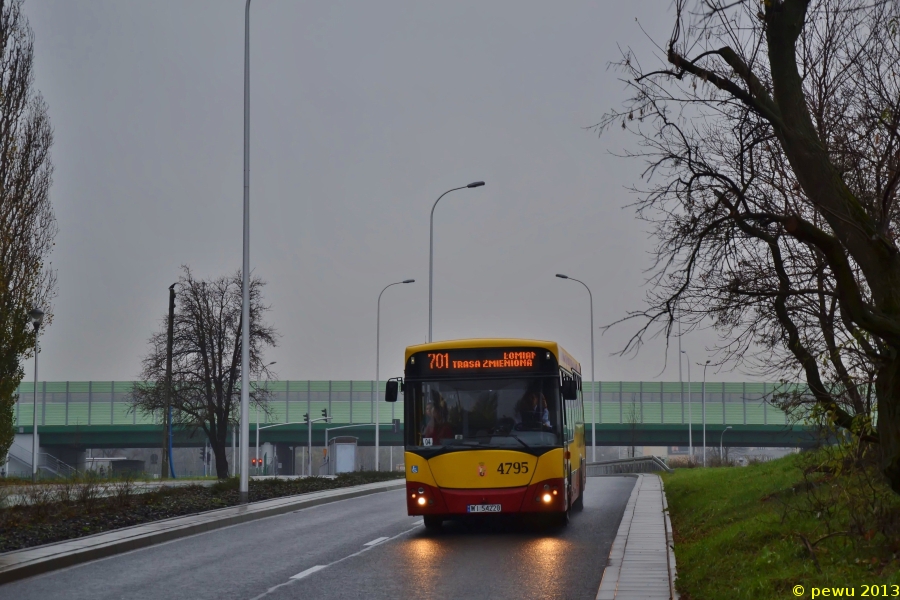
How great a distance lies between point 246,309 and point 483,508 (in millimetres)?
10893

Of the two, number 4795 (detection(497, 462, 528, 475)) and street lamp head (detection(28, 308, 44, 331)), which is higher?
street lamp head (detection(28, 308, 44, 331))

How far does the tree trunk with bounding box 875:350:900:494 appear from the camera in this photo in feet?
33.8

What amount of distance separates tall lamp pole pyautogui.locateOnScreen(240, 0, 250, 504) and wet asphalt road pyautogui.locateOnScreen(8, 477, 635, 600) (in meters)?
4.81

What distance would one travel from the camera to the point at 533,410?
1778 centimetres

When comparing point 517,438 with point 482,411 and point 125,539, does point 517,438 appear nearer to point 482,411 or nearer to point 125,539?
point 482,411

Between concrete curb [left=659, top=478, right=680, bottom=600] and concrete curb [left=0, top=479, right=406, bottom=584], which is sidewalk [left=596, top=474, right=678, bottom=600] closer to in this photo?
concrete curb [left=659, top=478, right=680, bottom=600]

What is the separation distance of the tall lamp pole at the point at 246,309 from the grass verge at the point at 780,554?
11.6m

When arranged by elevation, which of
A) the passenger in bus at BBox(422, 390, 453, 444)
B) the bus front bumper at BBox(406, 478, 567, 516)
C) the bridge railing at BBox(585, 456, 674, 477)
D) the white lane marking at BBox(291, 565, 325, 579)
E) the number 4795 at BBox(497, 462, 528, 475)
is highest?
the passenger in bus at BBox(422, 390, 453, 444)

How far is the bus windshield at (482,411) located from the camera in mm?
17625

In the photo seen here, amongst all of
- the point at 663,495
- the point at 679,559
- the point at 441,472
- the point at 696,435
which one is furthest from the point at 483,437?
the point at 696,435

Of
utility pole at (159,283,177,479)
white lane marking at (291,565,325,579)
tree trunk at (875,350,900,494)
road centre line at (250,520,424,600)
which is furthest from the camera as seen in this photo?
utility pole at (159,283,177,479)

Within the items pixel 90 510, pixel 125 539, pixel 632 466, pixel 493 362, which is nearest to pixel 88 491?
pixel 90 510

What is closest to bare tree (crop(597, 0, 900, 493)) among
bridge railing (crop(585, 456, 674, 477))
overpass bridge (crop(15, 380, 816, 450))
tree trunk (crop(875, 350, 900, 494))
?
tree trunk (crop(875, 350, 900, 494))

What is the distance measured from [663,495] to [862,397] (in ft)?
50.4
